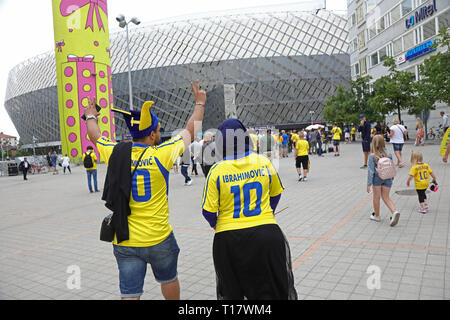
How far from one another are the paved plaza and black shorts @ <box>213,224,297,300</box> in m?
1.36

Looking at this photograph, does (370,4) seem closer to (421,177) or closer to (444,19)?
(444,19)

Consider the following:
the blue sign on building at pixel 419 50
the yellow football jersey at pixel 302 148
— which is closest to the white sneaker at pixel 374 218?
the yellow football jersey at pixel 302 148

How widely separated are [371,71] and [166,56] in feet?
129

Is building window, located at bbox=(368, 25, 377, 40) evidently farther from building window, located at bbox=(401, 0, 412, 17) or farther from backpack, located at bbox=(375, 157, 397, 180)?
backpack, located at bbox=(375, 157, 397, 180)

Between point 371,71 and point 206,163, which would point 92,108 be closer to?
point 206,163

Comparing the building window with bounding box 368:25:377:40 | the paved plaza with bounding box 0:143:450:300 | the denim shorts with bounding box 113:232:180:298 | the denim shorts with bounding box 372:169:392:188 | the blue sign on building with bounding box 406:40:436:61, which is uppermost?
the building window with bounding box 368:25:377:40

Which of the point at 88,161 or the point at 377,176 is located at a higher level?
the point at 88,161

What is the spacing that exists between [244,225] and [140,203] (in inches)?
31.4

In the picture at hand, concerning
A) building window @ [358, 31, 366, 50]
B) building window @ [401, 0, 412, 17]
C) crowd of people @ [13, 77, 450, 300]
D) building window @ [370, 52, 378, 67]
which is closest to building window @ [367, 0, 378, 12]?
building window @ [358, 31, 366, 50]

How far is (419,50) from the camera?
2714 centimetres

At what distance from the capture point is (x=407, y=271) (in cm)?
388

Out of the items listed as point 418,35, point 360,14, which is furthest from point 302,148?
point 360,14

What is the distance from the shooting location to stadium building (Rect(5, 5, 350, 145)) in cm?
6306

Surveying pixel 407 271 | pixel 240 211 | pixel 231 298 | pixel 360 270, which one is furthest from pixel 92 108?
pixel 407 271
